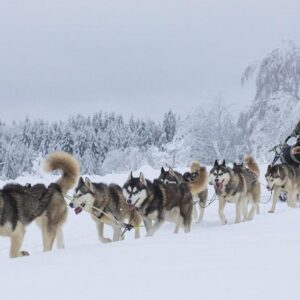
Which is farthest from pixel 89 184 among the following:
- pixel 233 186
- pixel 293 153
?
pixel 293 153

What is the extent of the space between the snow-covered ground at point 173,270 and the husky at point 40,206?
92cm

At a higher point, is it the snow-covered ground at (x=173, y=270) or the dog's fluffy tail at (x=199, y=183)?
the dog's fluffy tail at (x=199, y=183)

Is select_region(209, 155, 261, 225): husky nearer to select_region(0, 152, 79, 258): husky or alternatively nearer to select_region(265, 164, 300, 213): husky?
select_region(265, 164, 300, 213): husky

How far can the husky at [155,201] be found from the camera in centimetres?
636

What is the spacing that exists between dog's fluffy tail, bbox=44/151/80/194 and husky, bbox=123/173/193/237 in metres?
0.94

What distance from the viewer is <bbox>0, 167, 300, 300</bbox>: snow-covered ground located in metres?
2.40

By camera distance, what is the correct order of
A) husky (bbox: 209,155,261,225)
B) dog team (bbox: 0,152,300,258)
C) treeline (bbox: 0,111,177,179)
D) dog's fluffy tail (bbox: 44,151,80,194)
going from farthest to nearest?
treeline (bbox: 0,111,177,179), husky (bbox: 209,155,261,225), dog's fluffy tail (bbox: 44,151,80,194), dog team (bbox: 0,152,300,258)

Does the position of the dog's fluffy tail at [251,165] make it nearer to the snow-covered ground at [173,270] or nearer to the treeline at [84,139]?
the snow-covered ground at [173,270]

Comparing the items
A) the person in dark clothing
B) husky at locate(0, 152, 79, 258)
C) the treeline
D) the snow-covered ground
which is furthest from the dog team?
the treeline

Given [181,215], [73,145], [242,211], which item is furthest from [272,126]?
[73,145]

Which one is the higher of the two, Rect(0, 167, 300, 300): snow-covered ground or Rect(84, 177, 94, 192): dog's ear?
Rect(84, 177, 94, 192): dog's ear

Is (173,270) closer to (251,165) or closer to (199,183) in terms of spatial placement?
(199,183)

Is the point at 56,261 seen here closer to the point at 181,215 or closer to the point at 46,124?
the point at 181,215

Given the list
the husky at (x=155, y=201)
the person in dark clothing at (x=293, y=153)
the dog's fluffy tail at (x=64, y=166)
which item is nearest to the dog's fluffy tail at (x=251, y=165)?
the person in dark clothing at (x=293, y=153)
